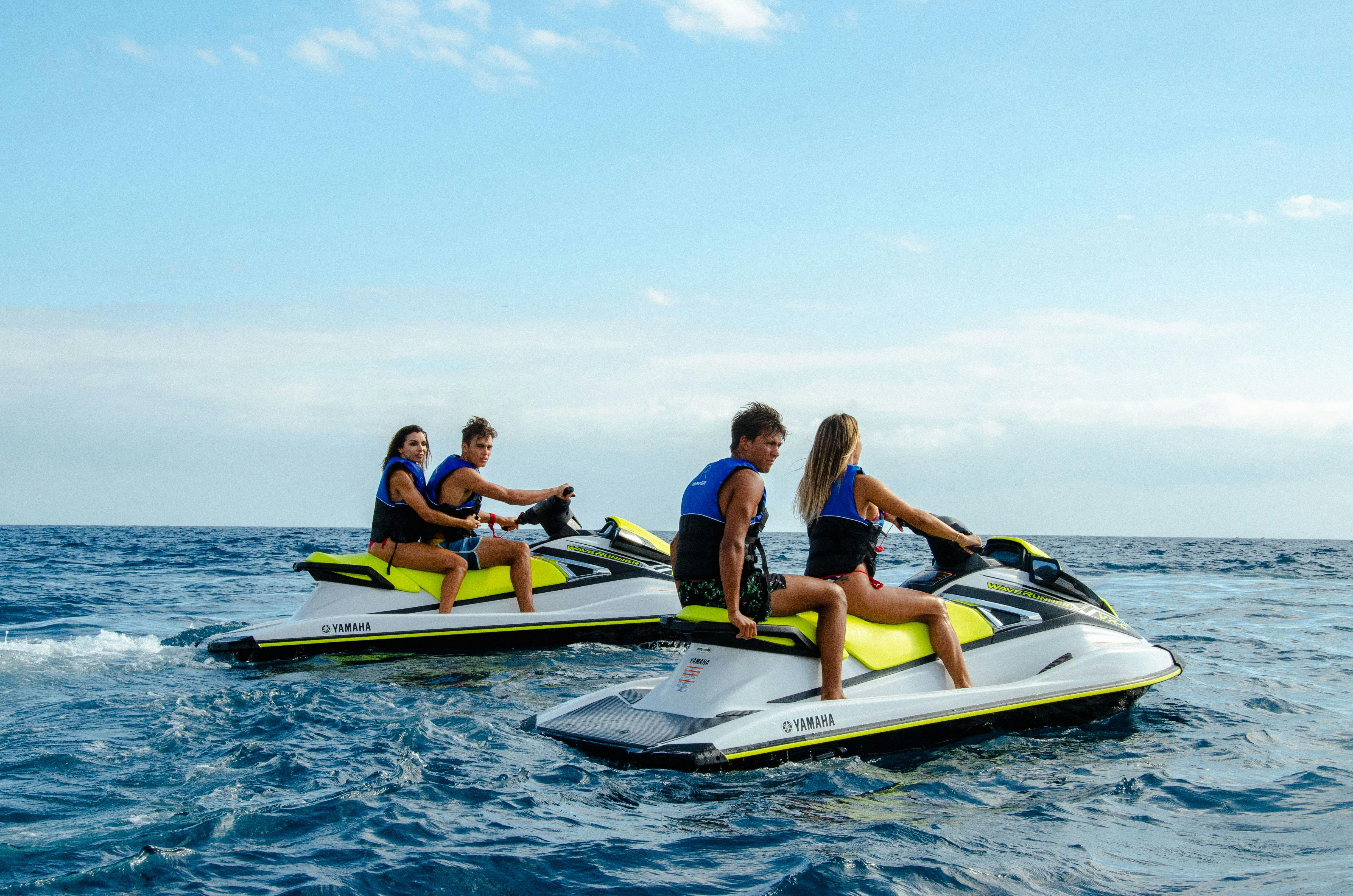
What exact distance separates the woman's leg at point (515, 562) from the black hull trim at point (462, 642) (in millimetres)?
321

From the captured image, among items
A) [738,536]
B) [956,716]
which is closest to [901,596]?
[956,716]

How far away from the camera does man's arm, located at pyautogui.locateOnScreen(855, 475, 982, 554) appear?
5.60 m

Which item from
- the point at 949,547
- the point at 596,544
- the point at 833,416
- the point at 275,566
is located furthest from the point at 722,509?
the point at 275,566

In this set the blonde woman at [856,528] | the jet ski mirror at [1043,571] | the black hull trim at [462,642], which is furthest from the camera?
the black hull trim at [462,642]

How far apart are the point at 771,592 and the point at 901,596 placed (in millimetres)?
892

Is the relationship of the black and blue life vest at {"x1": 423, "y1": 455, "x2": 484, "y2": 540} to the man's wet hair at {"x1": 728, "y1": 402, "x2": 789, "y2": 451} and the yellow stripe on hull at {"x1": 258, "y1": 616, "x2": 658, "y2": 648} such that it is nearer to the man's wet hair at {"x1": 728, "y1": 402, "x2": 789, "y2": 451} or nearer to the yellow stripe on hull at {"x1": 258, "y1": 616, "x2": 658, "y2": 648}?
the yellow stripe on hull at {"x1": 258, "y1": 616, "x2": 658, "y2": 648}

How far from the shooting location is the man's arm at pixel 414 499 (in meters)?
8.90

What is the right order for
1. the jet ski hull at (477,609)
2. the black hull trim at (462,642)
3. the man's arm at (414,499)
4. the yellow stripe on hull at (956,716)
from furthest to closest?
the man's arm at (414,499) → the jet ski hull at (477,609) → the black hull trim at (462,642) → the yellow stripe on hull at (956,716)

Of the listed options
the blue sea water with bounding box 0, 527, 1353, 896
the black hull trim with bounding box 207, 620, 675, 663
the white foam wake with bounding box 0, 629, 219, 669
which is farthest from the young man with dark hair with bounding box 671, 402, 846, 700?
the white foam wake with bounding box 0, 629, 219, 669

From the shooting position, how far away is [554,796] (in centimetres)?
461

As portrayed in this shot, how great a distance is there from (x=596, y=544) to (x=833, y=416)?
4.57 meters

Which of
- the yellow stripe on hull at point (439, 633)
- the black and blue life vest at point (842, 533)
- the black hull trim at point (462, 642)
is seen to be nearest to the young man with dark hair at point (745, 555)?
the black and blue life vest at point (842, 533)

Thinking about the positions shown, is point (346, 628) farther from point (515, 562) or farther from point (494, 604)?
point (515, 562)

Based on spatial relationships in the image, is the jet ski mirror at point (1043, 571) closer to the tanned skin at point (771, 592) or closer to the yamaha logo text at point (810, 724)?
the tanned skin at point (771, 592)
